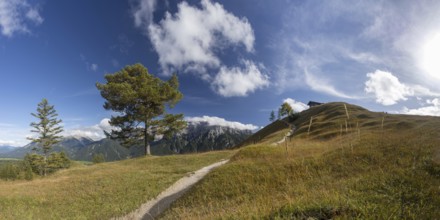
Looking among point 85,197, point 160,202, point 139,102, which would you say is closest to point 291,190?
point 160,202

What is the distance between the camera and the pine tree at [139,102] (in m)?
32.9

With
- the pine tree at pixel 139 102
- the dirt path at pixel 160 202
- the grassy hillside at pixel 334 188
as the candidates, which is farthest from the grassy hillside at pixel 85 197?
the pine tree at pixel 139 102

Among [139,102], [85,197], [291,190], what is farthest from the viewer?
[139,102]

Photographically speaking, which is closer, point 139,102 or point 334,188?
point 334,188

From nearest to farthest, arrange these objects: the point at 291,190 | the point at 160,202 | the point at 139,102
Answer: the point at 291,190
the point at 160,202
the point at 139,102

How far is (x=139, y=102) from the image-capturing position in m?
35.0

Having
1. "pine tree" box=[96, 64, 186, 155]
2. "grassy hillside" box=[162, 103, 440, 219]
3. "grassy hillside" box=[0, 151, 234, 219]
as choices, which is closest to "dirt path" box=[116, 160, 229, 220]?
"grassy hillside" box=[0, 151, 234, 219]

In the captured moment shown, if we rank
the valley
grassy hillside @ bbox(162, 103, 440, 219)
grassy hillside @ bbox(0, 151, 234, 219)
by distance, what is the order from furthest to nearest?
grassy hillside @ bbox(0, 151, 234, 219) → the valley → grassy hillside @ bbox(162, 103, 440, 219)

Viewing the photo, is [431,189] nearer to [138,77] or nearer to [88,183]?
[88,183]

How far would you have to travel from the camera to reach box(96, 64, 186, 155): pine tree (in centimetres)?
3294

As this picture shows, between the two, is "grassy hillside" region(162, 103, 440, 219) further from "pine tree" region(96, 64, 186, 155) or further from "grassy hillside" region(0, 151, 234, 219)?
"pine tree" region(96, 64, 186, 155)

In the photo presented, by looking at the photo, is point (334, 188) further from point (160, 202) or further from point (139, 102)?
point (139, 102)

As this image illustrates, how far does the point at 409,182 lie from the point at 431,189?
0.76 meters

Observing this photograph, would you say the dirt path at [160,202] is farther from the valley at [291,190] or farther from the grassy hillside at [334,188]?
the grassy hillside at [334,188]
